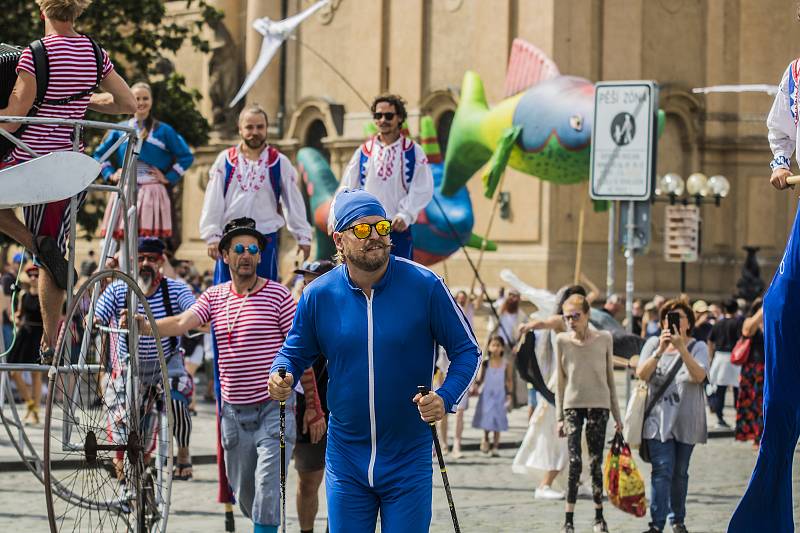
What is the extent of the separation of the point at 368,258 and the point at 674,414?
6.06m

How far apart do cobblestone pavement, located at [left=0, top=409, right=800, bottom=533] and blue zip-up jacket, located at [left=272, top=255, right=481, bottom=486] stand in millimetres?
5142

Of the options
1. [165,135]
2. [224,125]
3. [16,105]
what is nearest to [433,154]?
[165,135]

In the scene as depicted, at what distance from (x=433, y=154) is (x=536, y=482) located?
8.47 meters

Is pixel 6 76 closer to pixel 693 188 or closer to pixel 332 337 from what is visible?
pixel 332 337

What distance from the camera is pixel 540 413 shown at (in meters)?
15.6

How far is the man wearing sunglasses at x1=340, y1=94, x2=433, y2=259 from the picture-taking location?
12031 millimetres

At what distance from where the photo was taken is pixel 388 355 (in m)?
7.43

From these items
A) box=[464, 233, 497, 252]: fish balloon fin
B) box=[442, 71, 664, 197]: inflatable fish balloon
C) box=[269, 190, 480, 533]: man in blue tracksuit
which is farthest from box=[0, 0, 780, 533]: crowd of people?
box=[464, 233, 497, 252]: fish balloon fin

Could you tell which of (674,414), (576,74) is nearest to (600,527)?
(674,414)

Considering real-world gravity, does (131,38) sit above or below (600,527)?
above

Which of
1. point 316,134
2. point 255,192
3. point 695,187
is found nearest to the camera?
point 255,192

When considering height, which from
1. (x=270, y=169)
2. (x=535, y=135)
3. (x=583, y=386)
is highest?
(x=535, y=135)

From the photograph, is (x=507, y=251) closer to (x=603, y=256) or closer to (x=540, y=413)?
(x=603, y=256)

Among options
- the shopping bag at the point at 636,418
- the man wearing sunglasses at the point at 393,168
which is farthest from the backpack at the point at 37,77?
the shopping bag at the point at 636,418
